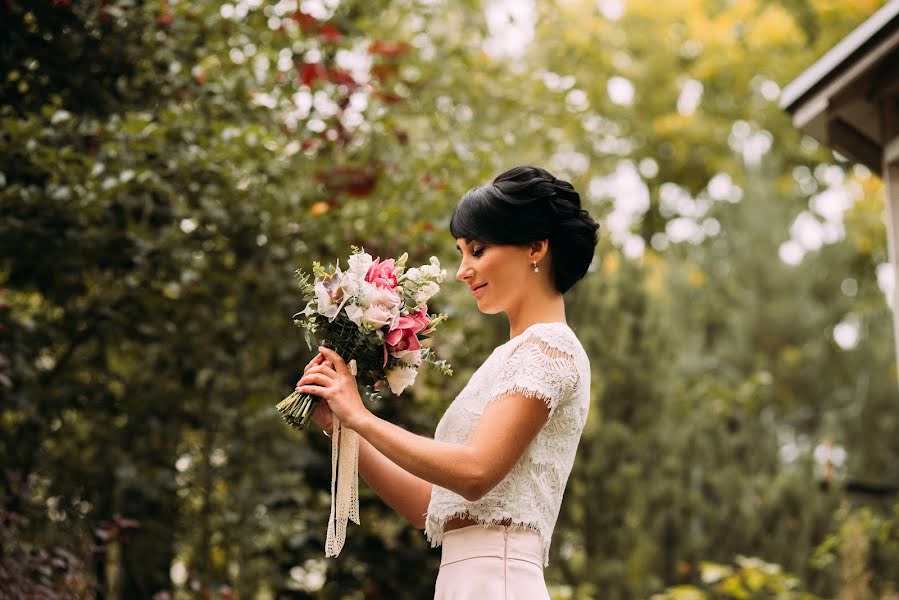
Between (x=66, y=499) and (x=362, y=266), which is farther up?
(x=362, y=266)

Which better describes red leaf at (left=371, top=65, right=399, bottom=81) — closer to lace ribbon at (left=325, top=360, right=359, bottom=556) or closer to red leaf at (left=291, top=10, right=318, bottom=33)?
red leaf at (left=291, top=10, right=318, bottom=33)

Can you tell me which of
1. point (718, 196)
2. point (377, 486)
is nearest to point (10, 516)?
point (377, 486)

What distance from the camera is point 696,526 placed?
7820 mm

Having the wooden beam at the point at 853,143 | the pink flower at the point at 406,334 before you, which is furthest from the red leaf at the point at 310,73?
the pink flower at the point at 406,334

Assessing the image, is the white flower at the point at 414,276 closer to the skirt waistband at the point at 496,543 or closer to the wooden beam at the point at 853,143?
the skirt waistband at the point at 496,543

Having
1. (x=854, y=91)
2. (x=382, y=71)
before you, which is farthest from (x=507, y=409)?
(x=854, y=91)

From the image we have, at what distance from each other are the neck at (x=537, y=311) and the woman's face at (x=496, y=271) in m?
0.02

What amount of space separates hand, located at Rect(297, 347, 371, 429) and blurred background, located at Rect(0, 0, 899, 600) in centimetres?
190

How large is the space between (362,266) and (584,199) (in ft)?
13.6

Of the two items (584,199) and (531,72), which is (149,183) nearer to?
(584,199)

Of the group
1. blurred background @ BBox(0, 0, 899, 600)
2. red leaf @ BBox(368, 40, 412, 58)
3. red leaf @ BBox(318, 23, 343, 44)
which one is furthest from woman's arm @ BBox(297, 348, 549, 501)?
red leaf @ BBox(368, 40, 412, 58)

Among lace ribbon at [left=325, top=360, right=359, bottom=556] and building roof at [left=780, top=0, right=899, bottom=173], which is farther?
building roof at [left=780, top=0, right=899, bottom=173]

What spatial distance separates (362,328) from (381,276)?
135 mm

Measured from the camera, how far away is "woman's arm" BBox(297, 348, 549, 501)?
6.53 feet
